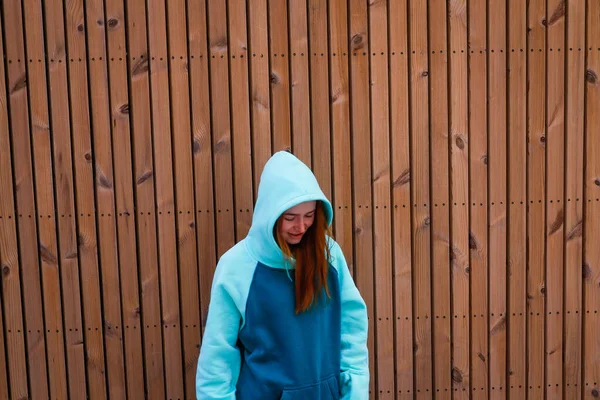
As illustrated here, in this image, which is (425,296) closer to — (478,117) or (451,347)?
(451,347)

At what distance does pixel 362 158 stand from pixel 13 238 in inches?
80.3

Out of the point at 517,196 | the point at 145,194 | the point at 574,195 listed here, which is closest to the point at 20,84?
the point at 145,194

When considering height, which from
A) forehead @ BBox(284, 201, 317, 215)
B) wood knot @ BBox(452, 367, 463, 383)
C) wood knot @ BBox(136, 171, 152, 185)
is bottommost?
wood knot @ BBox(452, 367, 463, 383)

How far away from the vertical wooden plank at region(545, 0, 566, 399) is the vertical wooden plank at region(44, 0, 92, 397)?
2695mm

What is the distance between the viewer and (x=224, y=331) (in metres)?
3.05

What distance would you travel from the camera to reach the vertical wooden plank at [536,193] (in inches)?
150

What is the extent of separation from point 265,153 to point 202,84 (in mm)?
522

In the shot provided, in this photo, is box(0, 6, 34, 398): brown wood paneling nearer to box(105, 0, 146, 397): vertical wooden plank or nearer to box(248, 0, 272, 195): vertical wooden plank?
box(105, 0, 146, 397): vertical wooden plank

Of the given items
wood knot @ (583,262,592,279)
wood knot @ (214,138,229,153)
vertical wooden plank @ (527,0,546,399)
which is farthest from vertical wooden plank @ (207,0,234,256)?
wood knot @ (583,262,592,279)

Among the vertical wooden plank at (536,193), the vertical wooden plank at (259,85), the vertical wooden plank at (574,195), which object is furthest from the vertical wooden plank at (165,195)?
the vertical wooden plank at (574,195)

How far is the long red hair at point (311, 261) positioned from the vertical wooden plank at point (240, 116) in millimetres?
744

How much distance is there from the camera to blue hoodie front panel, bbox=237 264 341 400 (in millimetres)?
3049

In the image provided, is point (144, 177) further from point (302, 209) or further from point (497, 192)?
point (497, 192)

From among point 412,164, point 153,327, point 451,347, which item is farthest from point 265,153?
point 451,347
